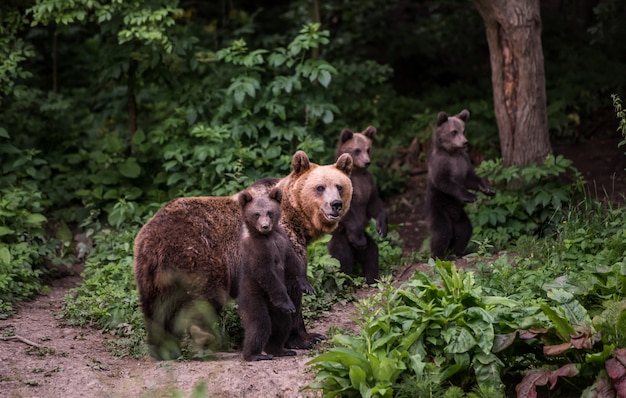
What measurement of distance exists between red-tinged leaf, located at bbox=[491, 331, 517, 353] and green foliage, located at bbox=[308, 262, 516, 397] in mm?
54

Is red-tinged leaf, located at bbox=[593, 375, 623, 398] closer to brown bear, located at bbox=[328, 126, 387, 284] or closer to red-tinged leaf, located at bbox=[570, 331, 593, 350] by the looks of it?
red-tinged leaf, located at bbox=[570, 331, 593, 350]

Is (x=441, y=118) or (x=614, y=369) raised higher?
(x=441, y=118)

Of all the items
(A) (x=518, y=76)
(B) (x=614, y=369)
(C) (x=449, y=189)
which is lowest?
(B) (x=614, y=369)

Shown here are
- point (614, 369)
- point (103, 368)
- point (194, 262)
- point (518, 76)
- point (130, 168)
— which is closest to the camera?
point (614, 369)

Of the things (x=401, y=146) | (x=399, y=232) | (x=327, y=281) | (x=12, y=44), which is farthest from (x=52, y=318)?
(x=401, y=146)

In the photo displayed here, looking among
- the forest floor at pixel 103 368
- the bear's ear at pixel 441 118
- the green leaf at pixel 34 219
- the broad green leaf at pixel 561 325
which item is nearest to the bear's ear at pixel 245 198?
the forest floor at pixel 103 368

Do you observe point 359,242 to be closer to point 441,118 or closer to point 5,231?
point 441,118

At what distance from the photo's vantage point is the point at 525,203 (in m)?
9.96

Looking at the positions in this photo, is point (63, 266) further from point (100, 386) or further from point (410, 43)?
point (410, 43)

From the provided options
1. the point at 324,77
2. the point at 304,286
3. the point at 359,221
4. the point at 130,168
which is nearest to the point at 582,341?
the point at 304,286

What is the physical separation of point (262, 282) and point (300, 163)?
1.52 m

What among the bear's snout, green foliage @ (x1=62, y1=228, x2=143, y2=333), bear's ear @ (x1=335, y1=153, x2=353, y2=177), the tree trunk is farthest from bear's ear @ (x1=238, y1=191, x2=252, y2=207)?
the tree trunk

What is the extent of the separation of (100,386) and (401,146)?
7914 millimetres

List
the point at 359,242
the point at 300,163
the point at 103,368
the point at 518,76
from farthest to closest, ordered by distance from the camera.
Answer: the point at 518,76
the point at 359,242
the point at 300,163
the point at 103,368
